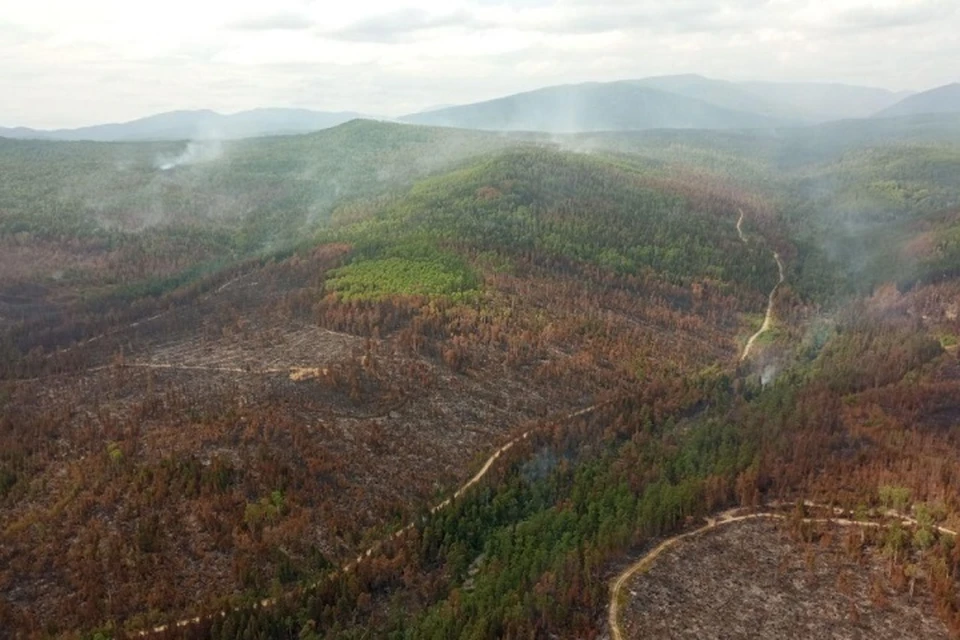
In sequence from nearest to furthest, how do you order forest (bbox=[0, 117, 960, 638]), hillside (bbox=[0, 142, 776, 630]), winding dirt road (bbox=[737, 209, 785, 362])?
forest (bbox=[0, 117, 960, 638]) < hillside (bbox=[0, 142, 776, 630]) < winding dirt road (bbox=[737, 209, 785, 362])

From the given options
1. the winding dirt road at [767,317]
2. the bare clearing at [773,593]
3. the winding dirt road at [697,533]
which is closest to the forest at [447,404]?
the winding dirt road at [697,533]

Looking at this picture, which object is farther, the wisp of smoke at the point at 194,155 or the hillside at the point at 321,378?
the wisp of smoke at the point at 194,155

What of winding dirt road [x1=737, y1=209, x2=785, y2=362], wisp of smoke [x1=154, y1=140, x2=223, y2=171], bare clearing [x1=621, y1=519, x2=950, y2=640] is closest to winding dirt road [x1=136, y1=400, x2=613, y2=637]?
bare clearing [x1=621, y1=519, x2=950, y2=640]

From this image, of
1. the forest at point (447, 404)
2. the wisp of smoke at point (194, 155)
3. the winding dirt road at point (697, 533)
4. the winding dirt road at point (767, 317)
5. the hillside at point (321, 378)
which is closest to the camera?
the winding dirt road at point (697, 533)

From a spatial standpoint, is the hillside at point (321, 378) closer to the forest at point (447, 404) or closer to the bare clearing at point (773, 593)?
the forest at point (447, 404)

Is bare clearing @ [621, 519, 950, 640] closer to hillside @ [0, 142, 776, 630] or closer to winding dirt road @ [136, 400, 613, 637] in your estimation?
winding dirt road @ [136, 400, 613, 637]

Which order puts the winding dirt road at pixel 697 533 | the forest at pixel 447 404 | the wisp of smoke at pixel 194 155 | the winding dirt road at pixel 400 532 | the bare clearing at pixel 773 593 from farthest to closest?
1. the wisp of smoke at pixel 194 155
2. the forest at pixel 447 404
3. the winding dirt road at pixel 400 532
4. the winding dirt road at pixel 697 533
5. the bare clearing at pixel 773 593
